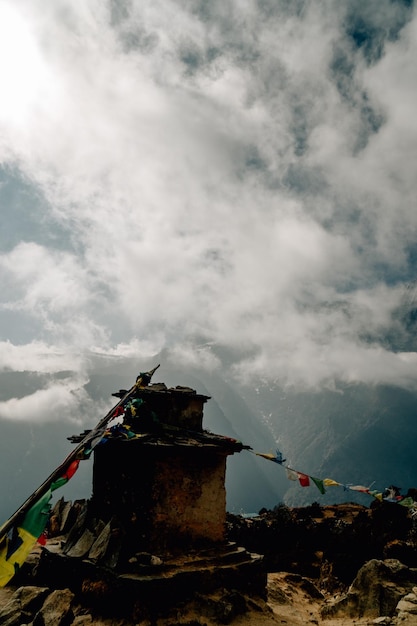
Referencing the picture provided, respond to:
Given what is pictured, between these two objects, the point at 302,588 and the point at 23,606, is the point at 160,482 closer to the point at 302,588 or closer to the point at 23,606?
the point at 23,606

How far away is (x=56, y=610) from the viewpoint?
861cm

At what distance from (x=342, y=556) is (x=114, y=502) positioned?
1167cm

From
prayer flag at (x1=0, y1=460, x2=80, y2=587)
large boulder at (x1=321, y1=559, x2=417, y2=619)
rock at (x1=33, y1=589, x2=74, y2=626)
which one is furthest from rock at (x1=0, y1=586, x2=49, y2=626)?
large boulder at (x1=321, y1=559, x2=417, y2=619)

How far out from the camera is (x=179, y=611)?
891cm

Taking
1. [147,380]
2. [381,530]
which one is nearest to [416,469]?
[381,530]

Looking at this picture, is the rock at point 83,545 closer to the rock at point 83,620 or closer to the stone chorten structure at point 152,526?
the stone chorten structure at point 152,526

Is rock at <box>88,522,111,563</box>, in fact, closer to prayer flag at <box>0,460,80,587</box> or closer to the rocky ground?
the rocky ground

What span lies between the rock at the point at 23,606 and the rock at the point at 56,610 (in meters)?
0.43

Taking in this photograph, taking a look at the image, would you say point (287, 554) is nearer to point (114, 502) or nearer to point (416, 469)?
point (114, 502)

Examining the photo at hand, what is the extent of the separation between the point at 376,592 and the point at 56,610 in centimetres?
894

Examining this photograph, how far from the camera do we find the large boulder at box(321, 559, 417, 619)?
36.1 ft

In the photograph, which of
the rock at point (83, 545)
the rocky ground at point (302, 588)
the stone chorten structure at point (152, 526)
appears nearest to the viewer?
the rocky ground at point (302, 588)

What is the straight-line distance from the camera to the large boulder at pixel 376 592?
36.1ft

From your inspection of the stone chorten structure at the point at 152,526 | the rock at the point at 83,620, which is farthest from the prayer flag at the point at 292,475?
the rock at the point at 83,620
